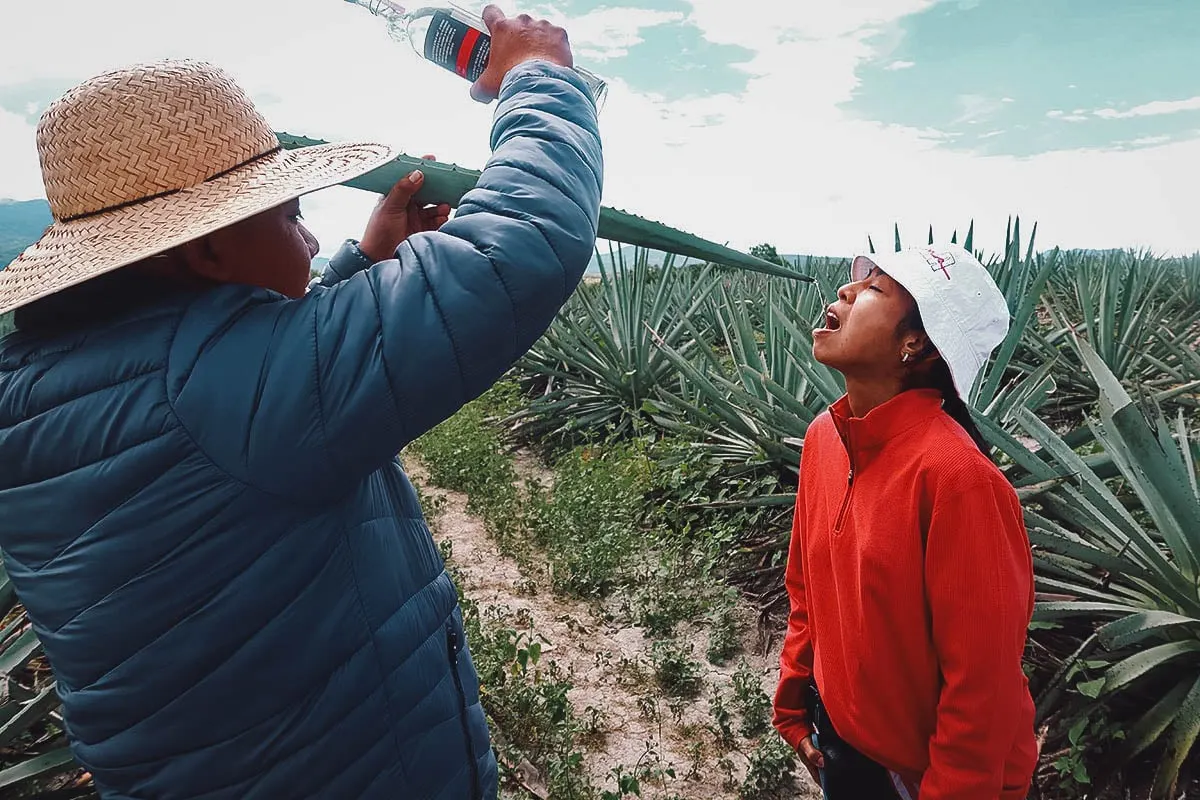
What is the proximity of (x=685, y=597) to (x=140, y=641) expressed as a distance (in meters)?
3.00

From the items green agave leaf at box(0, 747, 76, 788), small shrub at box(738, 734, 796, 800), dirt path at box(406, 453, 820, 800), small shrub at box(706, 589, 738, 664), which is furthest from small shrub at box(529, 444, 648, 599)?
green agave leaf at box(0, 747, 76, 788)

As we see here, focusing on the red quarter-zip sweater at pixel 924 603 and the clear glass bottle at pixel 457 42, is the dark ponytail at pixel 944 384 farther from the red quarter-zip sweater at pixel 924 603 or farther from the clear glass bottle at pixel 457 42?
the clear glass bottle at pixel 457 42

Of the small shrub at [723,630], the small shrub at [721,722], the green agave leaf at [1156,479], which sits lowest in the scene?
the small shrub at [723,630]

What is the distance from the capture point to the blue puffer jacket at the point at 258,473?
0.82 meters

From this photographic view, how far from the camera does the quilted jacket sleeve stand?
0.81 m

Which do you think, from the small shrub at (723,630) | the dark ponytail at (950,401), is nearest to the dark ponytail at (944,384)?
the dark ponytail at (950,401)

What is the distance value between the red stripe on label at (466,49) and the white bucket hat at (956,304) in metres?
0.81

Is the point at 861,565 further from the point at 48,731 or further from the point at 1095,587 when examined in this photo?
the point at 48,731

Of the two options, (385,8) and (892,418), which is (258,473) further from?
(385,8)

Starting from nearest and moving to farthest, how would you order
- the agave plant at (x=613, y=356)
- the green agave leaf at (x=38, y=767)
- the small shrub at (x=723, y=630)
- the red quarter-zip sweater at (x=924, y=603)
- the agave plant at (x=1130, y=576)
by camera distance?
the red quarter-zip sweater at (x=924, y=603) → the green agave leaf at (x=38, y=767) → the agave plant at (x=1130, y=576) → the small shrub at (x=723, y=630) → the agave plant at (x=613, y=356)

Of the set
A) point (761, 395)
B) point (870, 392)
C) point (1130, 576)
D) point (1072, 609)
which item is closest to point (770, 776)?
point (1072, 609)

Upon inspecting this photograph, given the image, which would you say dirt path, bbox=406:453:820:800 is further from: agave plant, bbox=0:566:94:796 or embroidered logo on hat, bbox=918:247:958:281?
embroidered logo on hat, bbox=918:247:958:281

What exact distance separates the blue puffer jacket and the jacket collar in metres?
0.75

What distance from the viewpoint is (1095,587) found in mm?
2684
